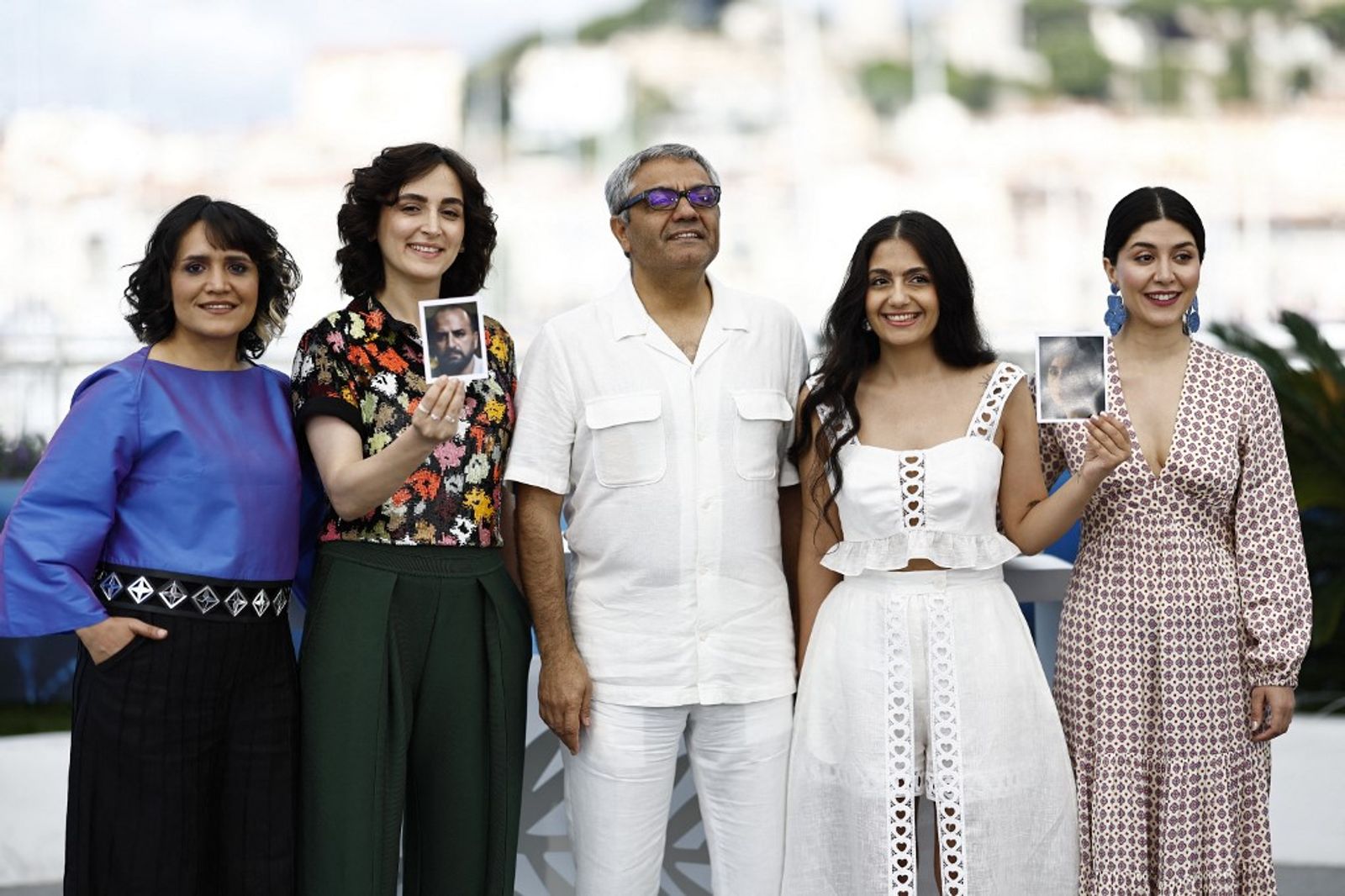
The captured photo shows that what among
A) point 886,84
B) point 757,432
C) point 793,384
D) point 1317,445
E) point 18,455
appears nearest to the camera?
point 757,432

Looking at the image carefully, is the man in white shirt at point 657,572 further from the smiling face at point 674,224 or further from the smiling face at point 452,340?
the smiling face at point 452,340

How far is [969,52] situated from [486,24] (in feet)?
15.6

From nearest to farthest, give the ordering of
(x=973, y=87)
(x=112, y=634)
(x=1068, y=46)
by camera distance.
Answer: (x=112, y=634)
(x=973, y=87)
(x=1068, y=46)

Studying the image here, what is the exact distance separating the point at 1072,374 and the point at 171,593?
190 cm

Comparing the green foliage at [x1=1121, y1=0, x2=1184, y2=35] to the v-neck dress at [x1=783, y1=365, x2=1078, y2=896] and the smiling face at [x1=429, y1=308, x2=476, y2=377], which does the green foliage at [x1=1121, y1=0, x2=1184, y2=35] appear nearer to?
the v-neck dress at [x1=783, y1=365, x2=1078, y2=896]

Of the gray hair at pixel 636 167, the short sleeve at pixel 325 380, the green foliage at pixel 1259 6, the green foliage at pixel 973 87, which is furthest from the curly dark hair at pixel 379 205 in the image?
the green foliage at pixel 1259 6

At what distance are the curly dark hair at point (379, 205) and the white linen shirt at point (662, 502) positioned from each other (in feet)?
1.14

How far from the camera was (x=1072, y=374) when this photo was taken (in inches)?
119

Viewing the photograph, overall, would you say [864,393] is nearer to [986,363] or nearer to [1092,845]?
[986,363]

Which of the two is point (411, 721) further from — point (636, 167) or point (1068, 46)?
point (1068, 46)

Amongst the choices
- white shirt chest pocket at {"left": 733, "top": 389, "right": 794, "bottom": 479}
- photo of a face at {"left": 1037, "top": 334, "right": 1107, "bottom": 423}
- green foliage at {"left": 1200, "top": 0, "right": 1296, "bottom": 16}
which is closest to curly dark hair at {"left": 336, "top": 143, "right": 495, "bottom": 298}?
white shirt chest pocket at {"left": 733, "top": 389, "right": 794, "bottom": 479}

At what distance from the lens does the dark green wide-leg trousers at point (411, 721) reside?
298 centimetres

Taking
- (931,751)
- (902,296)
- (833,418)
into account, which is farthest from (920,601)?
(902,296)

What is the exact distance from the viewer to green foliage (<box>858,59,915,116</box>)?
14172 millimetres
